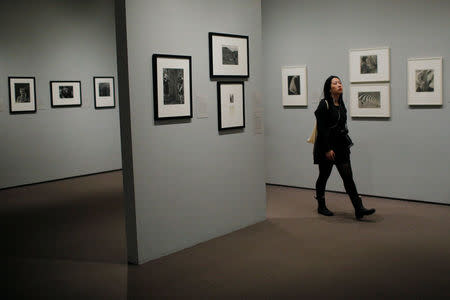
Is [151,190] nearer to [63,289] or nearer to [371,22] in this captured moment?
[63,289]

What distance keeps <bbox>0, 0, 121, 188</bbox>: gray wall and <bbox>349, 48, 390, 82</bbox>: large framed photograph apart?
7.08 metres

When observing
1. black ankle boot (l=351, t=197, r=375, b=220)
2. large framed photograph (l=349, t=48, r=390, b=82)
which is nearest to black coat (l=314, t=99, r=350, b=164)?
black ankle boot (l=351, t=197, r=375, b=220)

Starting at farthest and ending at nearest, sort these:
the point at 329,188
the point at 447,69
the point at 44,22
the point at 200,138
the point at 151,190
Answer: the point at 44,22, the point at 329,188, the point at 447,69, the point at 200,138, the point at 151,190

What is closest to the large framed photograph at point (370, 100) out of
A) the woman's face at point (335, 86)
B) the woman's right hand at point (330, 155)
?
the woman's face at point (335, 86)

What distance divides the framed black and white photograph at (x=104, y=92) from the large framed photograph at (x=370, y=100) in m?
6.99

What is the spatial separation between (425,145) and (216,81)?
396 cm

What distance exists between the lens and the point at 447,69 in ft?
26.8

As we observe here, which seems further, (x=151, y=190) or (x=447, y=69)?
(x=447, y=69)

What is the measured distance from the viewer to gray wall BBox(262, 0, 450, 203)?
27.4 ft

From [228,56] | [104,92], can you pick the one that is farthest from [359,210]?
[104,92]

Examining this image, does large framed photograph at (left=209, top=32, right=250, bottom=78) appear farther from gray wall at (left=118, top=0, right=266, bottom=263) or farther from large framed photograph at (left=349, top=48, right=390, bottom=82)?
large framed photograph at (left=349, top=48, right=390, bottom=82)

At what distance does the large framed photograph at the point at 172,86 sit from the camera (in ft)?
19.8

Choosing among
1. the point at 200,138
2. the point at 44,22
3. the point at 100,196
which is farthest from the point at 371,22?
the point at 44,22

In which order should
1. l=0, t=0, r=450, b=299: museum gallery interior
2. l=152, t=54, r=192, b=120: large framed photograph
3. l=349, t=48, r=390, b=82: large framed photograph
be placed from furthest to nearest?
→ l=349, t=48, r=390, b=82: large framed photograph → l=152, t=54, r=192, b=120: large framed photograph → l=0, t=0, r=450, b=299: museum gallery interior
